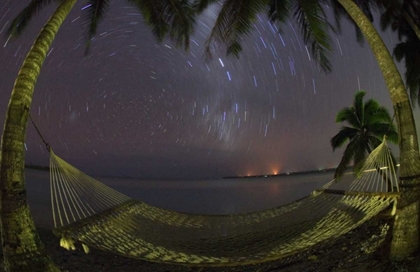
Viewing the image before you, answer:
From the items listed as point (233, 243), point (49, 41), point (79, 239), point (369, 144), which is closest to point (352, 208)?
point (233, 243)

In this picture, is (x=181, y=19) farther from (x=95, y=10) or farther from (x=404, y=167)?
(x=404, y=167)

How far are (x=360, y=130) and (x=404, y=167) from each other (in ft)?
22.0

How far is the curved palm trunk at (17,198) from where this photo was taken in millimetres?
2568

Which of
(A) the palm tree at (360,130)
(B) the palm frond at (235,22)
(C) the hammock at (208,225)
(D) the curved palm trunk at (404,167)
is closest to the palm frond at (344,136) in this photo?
(A) the palm tree at (360,130)

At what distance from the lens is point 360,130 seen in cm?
953

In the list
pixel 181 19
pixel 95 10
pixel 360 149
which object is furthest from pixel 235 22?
pixel 360 149

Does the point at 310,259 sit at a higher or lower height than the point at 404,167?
lower

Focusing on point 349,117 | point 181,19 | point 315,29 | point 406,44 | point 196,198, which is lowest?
point 196,198

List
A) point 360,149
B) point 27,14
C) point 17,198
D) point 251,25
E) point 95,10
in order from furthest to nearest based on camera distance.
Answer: point 360,149
point 95,10
point 251,25
point 27,14
point 17,198

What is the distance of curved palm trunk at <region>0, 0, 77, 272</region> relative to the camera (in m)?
2.57

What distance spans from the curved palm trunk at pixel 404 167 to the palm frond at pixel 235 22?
1.71 meters

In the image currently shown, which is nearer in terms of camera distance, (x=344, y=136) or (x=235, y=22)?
(x=235, y=22)

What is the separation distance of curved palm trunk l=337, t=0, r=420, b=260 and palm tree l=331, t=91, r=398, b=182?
19.6 feet

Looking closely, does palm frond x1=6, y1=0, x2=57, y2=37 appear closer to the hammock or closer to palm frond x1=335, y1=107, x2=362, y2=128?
the hammock
